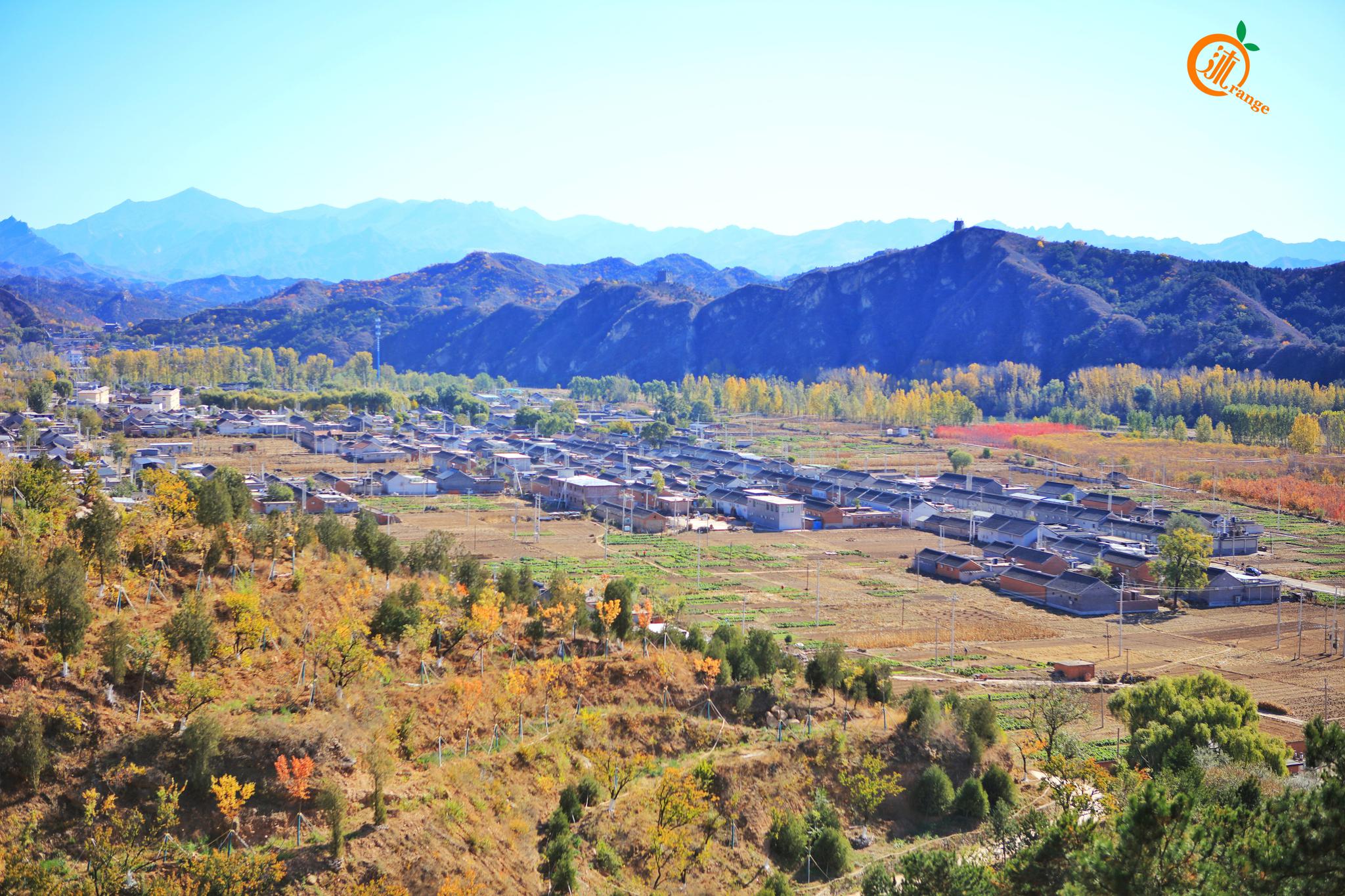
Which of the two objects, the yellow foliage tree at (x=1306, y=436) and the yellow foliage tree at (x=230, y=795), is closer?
the yellow foliage tree at (x=230, y=795)

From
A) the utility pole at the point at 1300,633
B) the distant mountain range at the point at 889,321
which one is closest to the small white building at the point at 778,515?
the utility pole at the point at 1300,633

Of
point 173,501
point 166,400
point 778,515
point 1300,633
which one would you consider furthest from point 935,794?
point 166,400

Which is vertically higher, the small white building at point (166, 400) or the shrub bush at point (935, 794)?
the small white building at point (166, 400)

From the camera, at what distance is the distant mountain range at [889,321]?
84250mm

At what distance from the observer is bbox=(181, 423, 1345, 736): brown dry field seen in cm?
2245

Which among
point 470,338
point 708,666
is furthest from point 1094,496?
point 470,338

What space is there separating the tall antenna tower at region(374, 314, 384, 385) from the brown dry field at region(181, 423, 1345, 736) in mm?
60464

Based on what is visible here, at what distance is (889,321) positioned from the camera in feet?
345

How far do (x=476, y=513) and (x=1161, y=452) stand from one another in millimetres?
38577

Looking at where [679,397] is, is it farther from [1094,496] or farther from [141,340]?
[141,340]

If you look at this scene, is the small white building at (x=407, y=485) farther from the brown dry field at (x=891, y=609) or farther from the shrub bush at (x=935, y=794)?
the shrub bush at (x=935, y=794)

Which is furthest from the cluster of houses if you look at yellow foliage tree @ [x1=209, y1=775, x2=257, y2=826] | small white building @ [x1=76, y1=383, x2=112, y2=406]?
yellow foliage tree @ [x1=209, y1=775, x2=257, y2=826]

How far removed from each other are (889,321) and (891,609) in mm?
82280

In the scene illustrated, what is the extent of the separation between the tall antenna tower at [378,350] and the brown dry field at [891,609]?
60464mm
